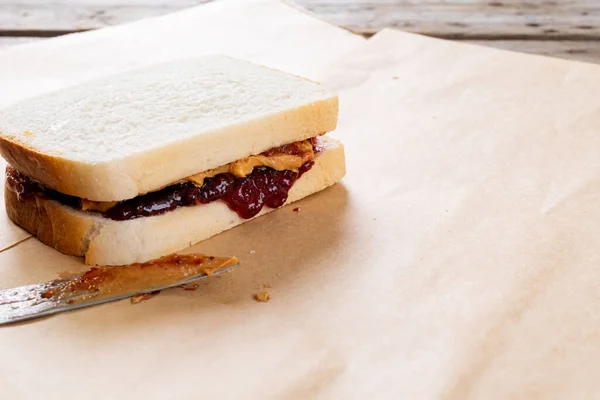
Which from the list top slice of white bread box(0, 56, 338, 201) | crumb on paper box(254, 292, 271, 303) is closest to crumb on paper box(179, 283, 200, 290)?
crumb on paper box(254, 292, 271, 303)

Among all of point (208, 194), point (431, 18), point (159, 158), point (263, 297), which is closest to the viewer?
point (263, 297)

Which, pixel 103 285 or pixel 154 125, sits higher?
pixel 154 125

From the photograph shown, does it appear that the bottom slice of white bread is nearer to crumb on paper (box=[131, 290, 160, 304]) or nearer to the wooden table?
crumb on paper (box=[131, 290, 160, 304])

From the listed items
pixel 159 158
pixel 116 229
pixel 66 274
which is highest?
pixel 159 158

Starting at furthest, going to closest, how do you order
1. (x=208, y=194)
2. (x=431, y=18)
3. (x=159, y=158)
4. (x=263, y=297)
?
(x=431, y=18), (x=208, y=194), (x=159, y=158), (x=263, y=297)

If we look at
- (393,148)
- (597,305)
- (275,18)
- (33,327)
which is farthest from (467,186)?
(275,18)

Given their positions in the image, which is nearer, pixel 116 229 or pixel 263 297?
pixel 263 297

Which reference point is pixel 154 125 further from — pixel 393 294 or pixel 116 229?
pixel 393 294

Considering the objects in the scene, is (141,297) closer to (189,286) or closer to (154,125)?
(189,286)

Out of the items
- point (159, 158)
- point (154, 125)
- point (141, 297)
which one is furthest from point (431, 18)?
point (141, 297)

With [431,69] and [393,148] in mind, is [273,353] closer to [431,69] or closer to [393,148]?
[393,148]
